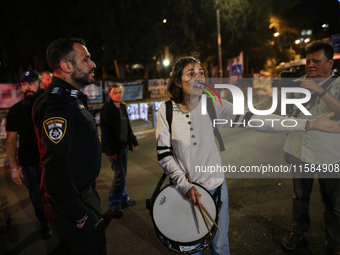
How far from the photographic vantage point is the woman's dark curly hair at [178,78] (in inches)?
91.3

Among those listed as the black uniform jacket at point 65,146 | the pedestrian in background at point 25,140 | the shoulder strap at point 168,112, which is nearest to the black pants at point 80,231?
the black uniform jacket at point 65,146

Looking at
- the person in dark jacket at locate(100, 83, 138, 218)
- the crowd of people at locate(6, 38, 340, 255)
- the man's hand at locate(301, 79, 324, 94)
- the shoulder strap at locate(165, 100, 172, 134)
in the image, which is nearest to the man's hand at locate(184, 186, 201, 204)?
the crowd of people at locate(6, 38, 340, 255)

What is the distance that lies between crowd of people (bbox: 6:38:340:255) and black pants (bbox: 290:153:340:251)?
1 centimetres

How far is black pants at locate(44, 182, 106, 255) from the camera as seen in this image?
1.91m

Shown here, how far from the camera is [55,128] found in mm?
1694

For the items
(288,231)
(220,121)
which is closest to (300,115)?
(220,121)

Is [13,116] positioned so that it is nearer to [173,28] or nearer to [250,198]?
[250,198]

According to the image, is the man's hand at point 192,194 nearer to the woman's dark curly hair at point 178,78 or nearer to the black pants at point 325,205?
the woman's dark curly hair at point 178,78

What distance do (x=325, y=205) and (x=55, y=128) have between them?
9.48 feet

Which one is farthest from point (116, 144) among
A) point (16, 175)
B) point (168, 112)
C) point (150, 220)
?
point (168, 112)

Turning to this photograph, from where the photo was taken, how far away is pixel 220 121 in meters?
2.39

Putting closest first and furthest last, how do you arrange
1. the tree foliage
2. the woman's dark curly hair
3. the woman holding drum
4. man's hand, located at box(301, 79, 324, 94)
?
1. the woman holding drum
2. the woman's dark curly hair
3. man's hand, located at box(301, 79, 324, 94)
4. the tree foliage

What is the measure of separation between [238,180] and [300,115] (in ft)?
8.61

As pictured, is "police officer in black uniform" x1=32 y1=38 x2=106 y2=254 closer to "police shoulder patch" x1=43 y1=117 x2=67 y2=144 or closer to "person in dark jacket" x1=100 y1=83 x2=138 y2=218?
"police shoulder patch" x1=43 y1=117 x2=67 y2=144
